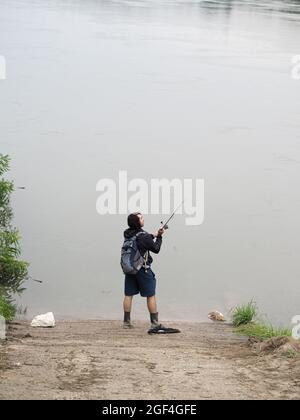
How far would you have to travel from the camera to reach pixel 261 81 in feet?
72.3

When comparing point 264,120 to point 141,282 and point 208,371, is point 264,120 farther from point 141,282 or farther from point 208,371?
point 208,371

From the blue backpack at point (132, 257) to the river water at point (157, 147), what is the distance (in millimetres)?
1324

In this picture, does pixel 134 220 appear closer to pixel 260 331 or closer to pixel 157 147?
pixel 260 331

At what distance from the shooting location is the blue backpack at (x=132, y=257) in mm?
8416

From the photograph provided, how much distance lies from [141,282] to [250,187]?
6072mm

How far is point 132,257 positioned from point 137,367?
2.13m

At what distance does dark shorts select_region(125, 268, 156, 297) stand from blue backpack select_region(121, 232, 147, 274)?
0.10 m

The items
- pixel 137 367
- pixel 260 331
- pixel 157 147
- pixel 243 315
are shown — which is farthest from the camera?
pixel 157 147

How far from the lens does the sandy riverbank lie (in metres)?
5.62

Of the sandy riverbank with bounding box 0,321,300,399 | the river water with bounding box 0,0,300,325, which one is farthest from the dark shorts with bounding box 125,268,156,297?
the river water with bounding box 0,0,300,325

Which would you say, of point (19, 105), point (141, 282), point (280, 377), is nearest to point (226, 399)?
point (280, 377)

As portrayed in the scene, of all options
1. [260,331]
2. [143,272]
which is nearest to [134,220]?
[143,272]

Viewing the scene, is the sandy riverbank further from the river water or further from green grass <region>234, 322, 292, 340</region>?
the river water

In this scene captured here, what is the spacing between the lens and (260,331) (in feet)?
28.6
